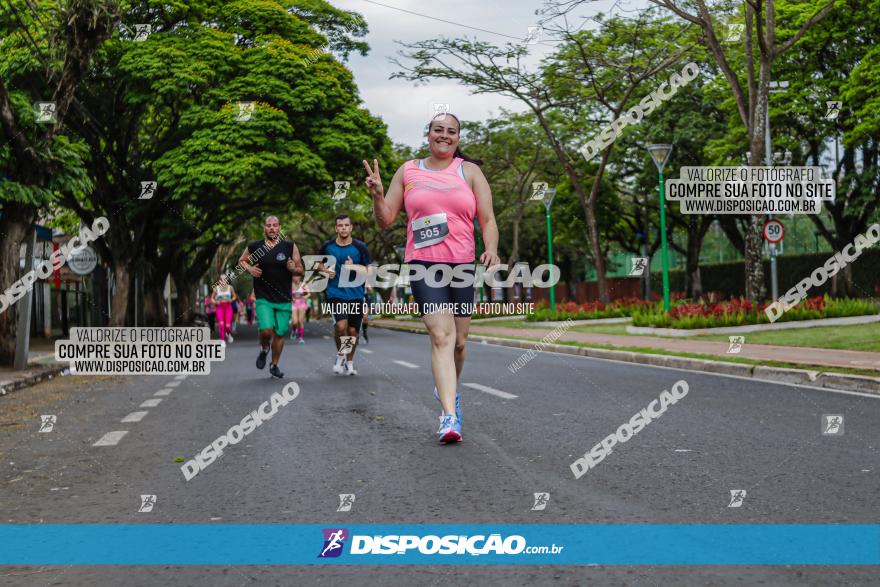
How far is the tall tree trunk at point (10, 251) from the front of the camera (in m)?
15.4

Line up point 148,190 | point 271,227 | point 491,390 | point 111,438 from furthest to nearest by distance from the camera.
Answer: point 148,190 → point 271,227 → point 491,390 → point 111,438

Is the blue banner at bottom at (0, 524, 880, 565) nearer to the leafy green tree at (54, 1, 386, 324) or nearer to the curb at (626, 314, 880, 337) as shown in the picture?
the curb at (626, 314, 880, 337)

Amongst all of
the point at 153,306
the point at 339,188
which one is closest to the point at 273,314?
the point at 339,188

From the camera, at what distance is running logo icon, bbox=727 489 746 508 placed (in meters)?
4.42

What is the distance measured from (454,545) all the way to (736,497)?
154 centimetres

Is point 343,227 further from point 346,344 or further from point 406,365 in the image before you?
point 406,365

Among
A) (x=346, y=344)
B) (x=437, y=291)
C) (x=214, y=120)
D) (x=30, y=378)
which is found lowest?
(x=30, y=378)

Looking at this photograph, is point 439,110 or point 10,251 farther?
point 10,251

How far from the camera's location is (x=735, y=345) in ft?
48.9

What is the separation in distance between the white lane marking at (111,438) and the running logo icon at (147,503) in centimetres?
222

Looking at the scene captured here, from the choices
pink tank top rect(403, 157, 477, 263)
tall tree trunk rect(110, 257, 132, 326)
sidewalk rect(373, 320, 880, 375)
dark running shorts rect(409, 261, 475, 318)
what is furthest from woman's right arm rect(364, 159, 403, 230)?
tall tree trunk rect(110, 257, 132, 326)

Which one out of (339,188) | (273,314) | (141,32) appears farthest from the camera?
(339,188)

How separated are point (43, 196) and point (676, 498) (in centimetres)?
1319

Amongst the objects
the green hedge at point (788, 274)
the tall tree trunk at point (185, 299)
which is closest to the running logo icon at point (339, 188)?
the tall tree trunk at point (185, 299)
